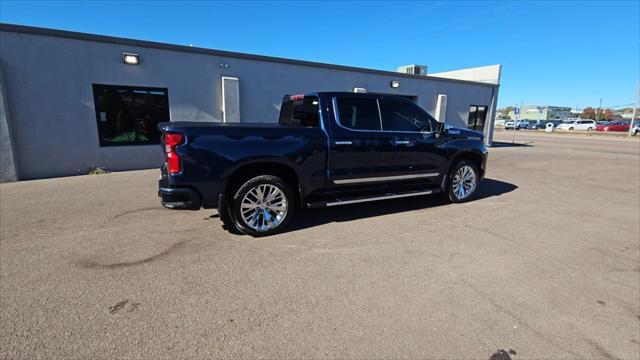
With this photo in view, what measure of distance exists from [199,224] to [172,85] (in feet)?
21.4

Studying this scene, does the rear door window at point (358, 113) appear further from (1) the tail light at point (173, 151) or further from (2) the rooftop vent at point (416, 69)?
(2) the rooftop vent at point (416, 69)

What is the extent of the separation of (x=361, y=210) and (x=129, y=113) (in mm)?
7635

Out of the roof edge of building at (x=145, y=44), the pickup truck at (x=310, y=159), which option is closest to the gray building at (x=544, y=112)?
the roof edge of building at (x=145, y=44)

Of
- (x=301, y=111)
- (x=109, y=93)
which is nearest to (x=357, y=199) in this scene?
(x=301, y=111)

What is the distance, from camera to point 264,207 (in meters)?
4.52

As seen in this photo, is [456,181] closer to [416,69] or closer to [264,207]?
[264,207]

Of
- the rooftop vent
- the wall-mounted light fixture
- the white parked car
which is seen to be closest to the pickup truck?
the wall-mounted light fixture

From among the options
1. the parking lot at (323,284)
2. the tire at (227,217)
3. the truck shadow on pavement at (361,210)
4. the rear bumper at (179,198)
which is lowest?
the parking lot at (323,284)

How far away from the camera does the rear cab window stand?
510 cm

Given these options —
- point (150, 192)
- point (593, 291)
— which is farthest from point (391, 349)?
point (150, 192)

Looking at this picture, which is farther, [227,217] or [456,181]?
[456,181]

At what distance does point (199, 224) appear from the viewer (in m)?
4.93

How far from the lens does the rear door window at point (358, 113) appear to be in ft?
16.5

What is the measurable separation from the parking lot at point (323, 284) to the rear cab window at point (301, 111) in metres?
1.58
